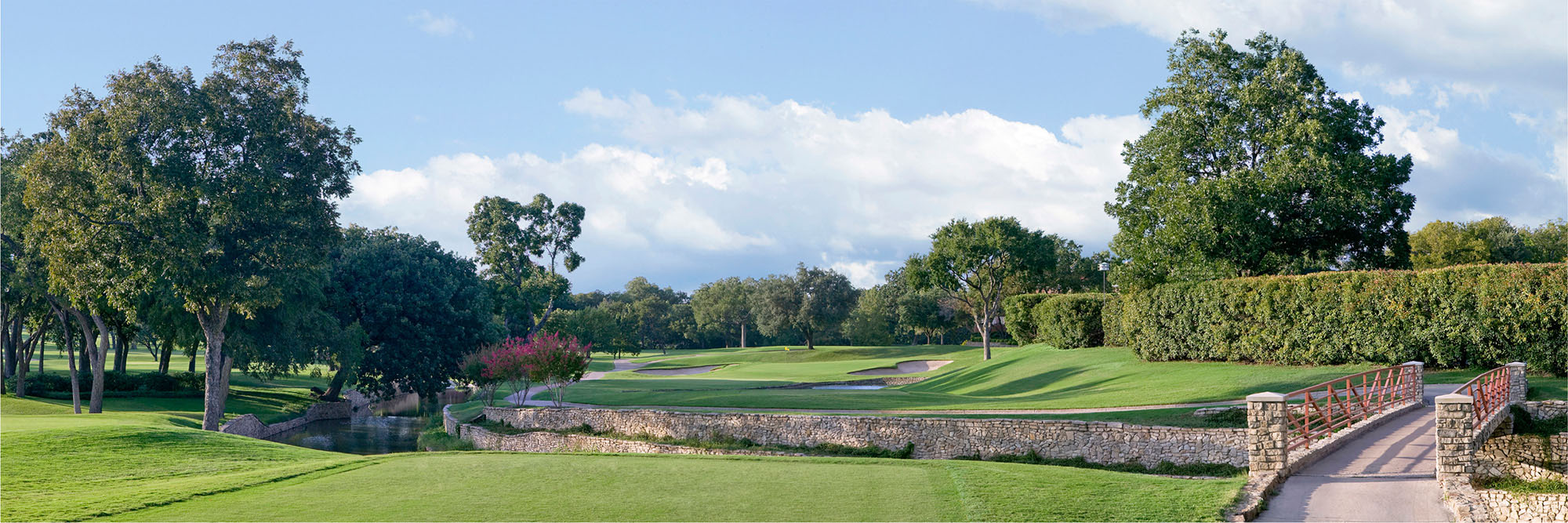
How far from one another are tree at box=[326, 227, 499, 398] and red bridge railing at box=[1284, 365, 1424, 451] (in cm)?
3301

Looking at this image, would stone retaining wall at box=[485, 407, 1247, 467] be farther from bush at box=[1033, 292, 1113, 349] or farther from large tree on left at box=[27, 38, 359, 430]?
bush at box=[1033, 292, 1113, 349]

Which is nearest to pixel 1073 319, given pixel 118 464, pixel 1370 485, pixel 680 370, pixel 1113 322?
pixel 1113 322

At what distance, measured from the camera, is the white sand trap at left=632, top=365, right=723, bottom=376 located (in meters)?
63.2

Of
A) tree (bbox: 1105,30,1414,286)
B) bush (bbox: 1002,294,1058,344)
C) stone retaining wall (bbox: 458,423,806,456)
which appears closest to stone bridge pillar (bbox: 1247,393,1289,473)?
stone retaining wall (bbox: 458,423,806,456)

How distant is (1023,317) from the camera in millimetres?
55750

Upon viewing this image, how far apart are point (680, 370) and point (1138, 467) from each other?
161ft

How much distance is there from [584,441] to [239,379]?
35074 millimetres

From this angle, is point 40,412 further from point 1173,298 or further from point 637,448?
point 1173,298

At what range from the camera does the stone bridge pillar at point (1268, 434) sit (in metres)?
13.4

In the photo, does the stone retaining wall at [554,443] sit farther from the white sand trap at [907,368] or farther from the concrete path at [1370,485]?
the white sand trap at [907,368]

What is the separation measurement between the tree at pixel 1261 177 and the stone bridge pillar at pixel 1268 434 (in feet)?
67.5

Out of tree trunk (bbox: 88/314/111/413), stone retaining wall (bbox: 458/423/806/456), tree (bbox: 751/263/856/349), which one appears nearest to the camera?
stone retaining wall (bbox: 458/423/806/456)

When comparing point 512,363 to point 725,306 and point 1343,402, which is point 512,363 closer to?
point 1343,402

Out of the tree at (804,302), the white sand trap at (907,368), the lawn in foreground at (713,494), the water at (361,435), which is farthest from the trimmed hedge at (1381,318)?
the tree at (804,302)
